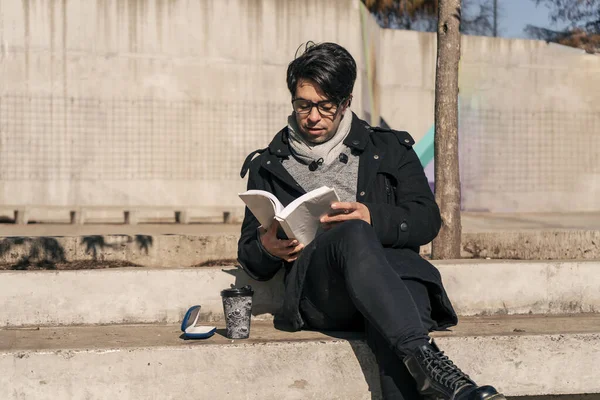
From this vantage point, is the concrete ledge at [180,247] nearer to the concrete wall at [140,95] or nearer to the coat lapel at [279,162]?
the coat lapel at [279,162]

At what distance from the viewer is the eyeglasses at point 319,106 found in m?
3.94

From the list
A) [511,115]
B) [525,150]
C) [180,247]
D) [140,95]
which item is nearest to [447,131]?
[180,247]

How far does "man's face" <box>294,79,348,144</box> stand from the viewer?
12.9 feet

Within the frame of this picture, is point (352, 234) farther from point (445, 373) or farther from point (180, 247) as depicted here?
point (180, 247)

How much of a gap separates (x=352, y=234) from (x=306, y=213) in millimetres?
241

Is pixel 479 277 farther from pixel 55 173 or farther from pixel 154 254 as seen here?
pixel 55 173

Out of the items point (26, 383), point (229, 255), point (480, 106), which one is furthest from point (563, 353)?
point (480, 106)

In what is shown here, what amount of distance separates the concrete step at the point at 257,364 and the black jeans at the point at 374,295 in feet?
0.56

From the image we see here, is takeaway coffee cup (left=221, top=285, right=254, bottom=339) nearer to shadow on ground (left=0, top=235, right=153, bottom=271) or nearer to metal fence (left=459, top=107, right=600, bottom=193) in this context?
shadow on ground (left=0, top=235, right=153, bottom=271)

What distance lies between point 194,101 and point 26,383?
9.67 metres

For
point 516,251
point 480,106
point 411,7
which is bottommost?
point 516,251

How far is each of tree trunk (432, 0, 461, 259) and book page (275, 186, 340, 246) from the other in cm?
275

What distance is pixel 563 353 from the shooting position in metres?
3.76

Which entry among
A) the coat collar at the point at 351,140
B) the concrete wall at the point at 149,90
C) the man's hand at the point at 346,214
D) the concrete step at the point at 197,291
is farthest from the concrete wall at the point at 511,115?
the man's hand at the point at 346,214
